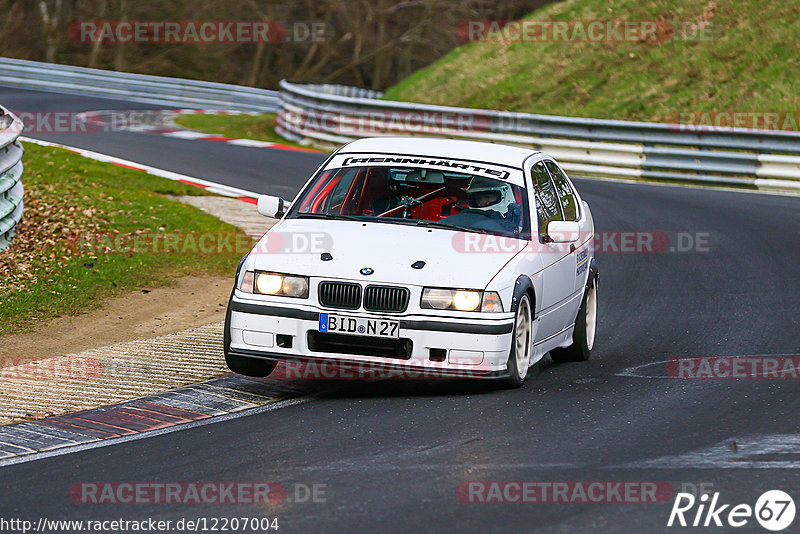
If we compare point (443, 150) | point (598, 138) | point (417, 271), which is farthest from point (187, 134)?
point (417, 271)

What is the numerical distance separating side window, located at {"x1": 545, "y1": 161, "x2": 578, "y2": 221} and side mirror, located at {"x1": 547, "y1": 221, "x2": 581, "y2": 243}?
1033 millimetres

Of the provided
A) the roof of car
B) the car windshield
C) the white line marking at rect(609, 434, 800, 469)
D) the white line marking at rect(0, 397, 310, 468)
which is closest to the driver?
the car windshield

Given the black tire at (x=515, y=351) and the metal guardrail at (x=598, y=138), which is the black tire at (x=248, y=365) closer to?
the black tire at (x=515, y=351)

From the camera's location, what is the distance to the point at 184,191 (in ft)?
58.4

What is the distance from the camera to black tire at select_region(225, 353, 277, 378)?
808 centimetres

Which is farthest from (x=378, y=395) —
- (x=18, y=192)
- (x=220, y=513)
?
(x=18, y=192)

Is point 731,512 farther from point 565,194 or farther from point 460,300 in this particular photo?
point 565,194

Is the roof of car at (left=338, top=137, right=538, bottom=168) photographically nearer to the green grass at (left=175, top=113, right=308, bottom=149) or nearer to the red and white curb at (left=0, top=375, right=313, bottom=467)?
the red and white curb at (left=0, top=375, right=313, bottom=467)

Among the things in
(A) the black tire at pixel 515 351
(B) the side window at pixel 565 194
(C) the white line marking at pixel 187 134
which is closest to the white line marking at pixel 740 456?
(A) the black tire at pixel 515 351

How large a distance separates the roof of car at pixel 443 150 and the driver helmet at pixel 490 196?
8.5 inches

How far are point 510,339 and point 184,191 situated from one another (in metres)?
10.8

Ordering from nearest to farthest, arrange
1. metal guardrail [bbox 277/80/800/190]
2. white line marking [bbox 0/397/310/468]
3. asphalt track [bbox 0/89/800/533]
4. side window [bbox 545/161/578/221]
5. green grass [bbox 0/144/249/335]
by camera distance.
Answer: asphalt track [bbox 0/89/800/533] < white line marking [bbox 0/397/310/468] < side window [bbox 545/161/578/221] < green grass [bbox 0/144/249/335] < metal guardrail [bbox 277/80/800/190]

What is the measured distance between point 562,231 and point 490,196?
2.16ft

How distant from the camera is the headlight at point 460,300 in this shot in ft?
25.2
